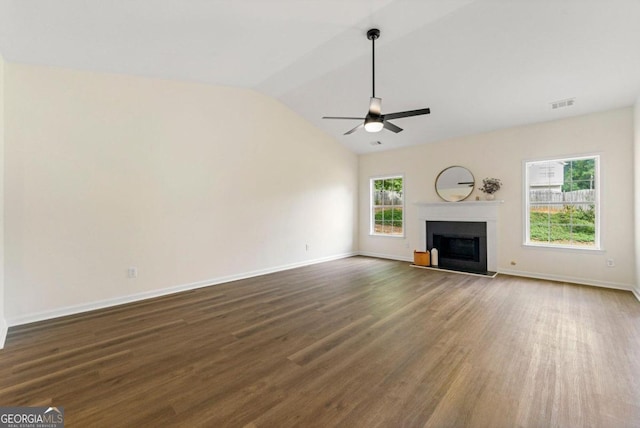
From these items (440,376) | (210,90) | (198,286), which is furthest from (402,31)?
(198,286)

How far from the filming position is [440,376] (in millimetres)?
2098

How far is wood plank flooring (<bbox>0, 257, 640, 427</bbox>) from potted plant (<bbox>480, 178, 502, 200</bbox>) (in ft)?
7.27

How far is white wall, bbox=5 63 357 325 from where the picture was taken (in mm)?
3180

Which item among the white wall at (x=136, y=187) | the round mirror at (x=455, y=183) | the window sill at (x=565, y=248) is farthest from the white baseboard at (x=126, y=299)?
the window sill at (x=565, y=248)

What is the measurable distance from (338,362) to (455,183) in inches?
197

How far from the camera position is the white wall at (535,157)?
169 inches

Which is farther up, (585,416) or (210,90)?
(210,90)

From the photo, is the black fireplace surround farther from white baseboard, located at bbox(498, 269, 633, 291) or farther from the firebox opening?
white baseboard, located at bbox(498, 269, 633, 291)

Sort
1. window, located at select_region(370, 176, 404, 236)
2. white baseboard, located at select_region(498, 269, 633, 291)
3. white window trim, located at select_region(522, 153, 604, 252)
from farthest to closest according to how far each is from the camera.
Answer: window, located at select_region(370, 176, 404, 236) < white window trim, located at select_region(522, 153, 604, 252) < white baseboard, located at select_region(498, 269, 633, 291)

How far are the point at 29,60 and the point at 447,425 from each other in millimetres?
5304

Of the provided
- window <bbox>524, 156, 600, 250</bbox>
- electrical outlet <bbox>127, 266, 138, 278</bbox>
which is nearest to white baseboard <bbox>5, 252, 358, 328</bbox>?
electrical outlet <bbox>127, 266, 138, 278</bbox>

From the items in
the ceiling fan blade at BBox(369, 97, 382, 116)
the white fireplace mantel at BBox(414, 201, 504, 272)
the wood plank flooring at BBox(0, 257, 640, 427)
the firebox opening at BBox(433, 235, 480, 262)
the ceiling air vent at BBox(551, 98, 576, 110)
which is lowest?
the wood plank flooring at BBox(0, 257, 640, 427)

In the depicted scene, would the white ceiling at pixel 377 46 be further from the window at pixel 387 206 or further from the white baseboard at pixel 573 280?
the white baseboard at pixel 573 280

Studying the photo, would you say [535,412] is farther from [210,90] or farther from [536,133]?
[210,90]
